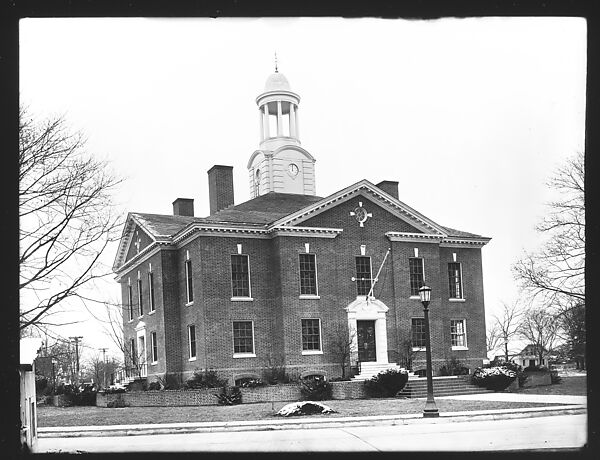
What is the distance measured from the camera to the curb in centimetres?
1888

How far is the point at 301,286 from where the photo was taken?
3422cm

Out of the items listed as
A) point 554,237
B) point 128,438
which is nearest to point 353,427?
point 128,438

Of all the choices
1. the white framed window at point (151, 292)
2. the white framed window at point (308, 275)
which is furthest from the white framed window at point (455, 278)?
the white framed window at point (151, 292)

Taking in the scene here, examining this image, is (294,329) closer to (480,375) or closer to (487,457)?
(480,375)

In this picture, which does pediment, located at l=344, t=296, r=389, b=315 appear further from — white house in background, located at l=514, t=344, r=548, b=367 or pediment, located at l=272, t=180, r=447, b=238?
white house in background, located at l=514, t=344, r=548, b=367

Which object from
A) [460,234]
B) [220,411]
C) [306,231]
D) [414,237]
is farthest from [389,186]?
[220,411]

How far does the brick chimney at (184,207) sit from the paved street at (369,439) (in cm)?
2355

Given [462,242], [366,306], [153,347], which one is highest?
[462,242]

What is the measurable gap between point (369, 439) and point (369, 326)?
20.3 meters

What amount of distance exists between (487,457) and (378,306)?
30.3 m

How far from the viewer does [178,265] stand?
35.2 metres

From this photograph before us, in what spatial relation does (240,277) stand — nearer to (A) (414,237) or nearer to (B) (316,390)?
(B) (316,390)

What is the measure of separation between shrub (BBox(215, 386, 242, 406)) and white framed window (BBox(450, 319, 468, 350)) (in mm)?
14266

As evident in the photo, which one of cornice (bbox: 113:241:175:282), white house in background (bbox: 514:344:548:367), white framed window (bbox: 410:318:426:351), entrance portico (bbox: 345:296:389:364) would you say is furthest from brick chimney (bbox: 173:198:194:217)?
white house in background (bbox: 514:344:548:367)
